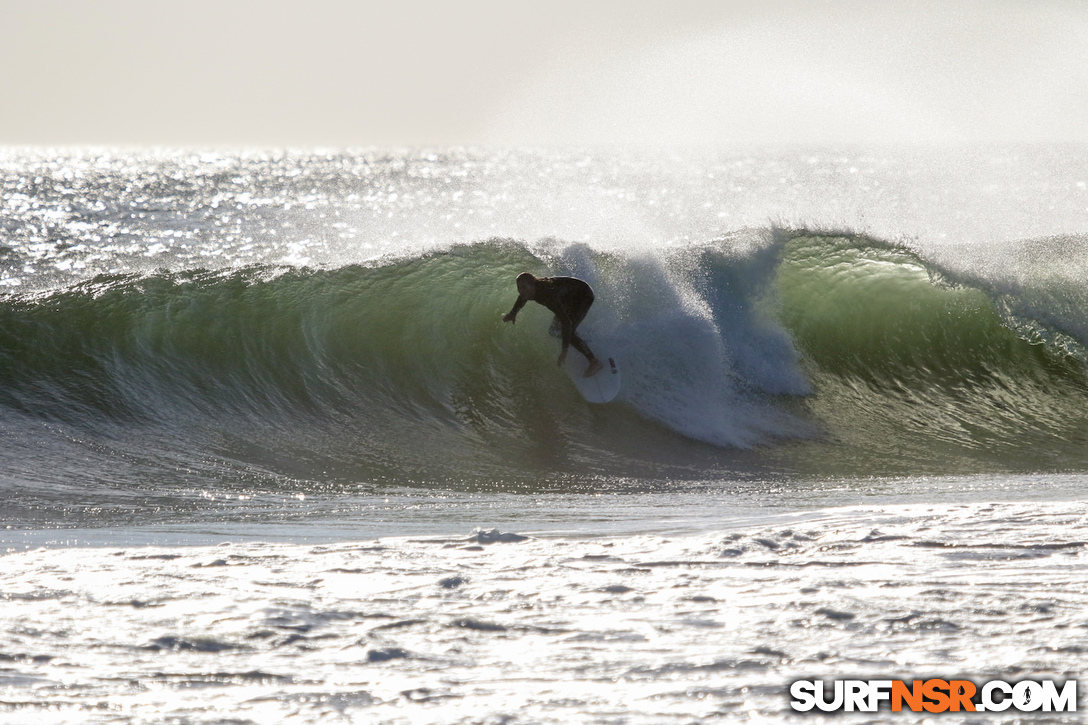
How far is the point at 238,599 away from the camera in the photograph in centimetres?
323

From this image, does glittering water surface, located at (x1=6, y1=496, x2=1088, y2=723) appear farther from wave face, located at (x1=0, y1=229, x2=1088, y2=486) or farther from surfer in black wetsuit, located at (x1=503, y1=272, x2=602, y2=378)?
surfer in black wetsuit, located at (x1=503, y1=272, x2=602, y2=378)

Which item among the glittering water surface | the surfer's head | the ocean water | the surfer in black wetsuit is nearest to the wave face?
the ocean water

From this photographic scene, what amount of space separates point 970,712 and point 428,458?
14.7ft

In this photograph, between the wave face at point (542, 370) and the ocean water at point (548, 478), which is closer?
the ocean water at point (548, 478)

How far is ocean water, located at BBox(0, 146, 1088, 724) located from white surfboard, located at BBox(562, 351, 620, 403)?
3.4 inches

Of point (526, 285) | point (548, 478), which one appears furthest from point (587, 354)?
point (548, 478)

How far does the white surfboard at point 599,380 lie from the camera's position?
7312mm

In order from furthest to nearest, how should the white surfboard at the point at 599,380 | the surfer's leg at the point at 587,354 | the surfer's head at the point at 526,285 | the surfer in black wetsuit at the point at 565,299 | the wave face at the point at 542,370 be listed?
the white surfboard at the point at 599,380 → the surfer's leg at the point at 587,354 → the surfer in black wetsuit at the point at 565,299 → the surfer's head at the point at 526,285 → the wave face at the point at 542,370

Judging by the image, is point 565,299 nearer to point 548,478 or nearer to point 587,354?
point 587,354

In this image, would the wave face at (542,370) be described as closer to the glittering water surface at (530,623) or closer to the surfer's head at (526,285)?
the surfer's head at (526,285)

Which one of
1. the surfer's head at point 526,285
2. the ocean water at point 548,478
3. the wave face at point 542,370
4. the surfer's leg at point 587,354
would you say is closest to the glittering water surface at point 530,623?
the ocean water at point 548,478

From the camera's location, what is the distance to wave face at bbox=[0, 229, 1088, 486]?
6.42 meters

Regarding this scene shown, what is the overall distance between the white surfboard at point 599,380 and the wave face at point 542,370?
0.09 metres

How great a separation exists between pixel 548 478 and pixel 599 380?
1523 mm
